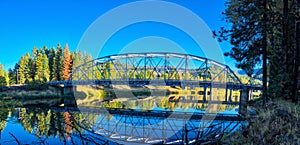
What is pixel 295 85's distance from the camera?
10.3m

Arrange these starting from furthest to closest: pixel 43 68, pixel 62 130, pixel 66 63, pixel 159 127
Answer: pixel 66 63, pixel 43 68, pixel 159 127, pixel 62 130

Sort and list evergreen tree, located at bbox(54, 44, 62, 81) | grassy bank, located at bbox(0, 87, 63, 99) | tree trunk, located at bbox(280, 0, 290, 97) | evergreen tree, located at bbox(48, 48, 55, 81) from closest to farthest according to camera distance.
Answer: tree trunk, located at bbox(280, 0, 290, 97) < grassy bank, located at bbox(0, 87, 63, 99) < evergreen tree, located at bbox(54, 44, 62, 81) < evergreen tree, located at bbox(48, 48, 55, 81)

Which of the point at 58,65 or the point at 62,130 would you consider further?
the point at 58,65

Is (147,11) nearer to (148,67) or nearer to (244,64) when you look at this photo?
(244,64)

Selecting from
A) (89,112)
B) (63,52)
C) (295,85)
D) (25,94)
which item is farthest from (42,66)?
(295,85)

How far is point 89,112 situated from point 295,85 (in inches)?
751

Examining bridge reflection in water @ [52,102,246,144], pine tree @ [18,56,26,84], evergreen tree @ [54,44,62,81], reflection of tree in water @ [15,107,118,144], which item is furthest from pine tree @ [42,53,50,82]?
reflection of tree in water @ [15,107,118,144]

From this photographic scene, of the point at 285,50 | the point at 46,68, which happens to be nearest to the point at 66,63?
the point at 46,68

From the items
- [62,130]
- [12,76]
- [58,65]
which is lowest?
[62,130]

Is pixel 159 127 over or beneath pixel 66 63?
beneath

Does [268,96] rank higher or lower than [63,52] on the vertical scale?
lower

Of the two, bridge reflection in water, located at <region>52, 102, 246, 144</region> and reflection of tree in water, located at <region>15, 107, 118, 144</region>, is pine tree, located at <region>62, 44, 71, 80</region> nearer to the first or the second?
bridge reflection in water, located at <region>52, 102, 246, 144</region>

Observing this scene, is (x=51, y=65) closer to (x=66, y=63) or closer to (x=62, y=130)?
(x=66, y=63)

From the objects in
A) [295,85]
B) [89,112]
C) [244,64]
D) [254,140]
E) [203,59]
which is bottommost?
[89,112]
